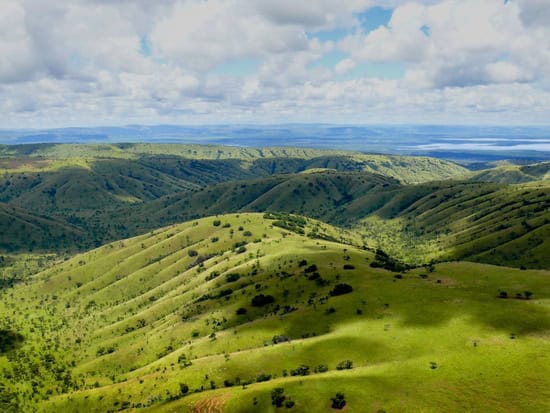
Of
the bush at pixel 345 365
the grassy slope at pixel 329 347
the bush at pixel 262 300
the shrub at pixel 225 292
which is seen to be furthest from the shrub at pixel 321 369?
the shrub at pixel 225 292

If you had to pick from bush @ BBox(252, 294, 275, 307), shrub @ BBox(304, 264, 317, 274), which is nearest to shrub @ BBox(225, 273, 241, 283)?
shrub @ BBox(304, 264, 317, 274)

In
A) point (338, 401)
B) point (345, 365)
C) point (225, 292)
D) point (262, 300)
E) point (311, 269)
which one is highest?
point (338, 401)

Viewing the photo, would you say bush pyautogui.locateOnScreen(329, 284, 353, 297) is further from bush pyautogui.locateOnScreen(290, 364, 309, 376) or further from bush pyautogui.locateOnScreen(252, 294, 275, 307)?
bush pyautogui.locateOnScreen(290, 364, 309, 376)

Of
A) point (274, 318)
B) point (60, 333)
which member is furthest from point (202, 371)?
point (60, 333)

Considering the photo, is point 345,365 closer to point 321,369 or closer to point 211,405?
point 321,369

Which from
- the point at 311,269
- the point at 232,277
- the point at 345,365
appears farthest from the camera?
the point at 232,277

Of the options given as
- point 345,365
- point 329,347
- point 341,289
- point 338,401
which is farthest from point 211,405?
point 341,289

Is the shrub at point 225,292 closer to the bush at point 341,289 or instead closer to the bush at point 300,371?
the bush at point 341,289
